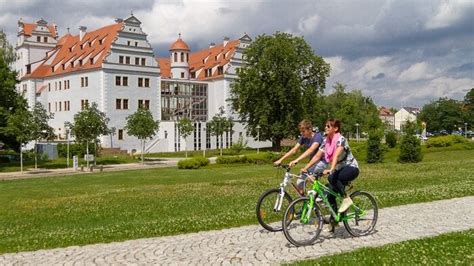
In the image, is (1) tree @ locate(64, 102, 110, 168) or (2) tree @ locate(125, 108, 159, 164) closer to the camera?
(1) tree @ locate(64, 102, 110, 168)

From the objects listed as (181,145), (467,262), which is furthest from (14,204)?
(181,145)

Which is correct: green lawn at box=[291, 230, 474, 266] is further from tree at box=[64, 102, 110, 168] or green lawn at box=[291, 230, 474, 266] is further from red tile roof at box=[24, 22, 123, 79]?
red tile roof at box=[24, 22, 123, 79]

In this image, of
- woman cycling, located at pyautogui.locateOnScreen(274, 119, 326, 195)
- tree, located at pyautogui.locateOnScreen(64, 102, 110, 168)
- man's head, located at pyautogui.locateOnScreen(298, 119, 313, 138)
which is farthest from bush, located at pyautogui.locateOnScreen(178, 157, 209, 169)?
man's head, located at pyautogui.locateOnScreen(298, 119, 313, 138)

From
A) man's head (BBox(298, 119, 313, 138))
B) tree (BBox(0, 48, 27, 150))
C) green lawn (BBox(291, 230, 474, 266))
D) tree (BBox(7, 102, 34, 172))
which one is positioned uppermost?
tree (BBox(0, 48, 27, 150))

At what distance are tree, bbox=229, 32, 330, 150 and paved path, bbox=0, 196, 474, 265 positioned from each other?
50345 millimetres

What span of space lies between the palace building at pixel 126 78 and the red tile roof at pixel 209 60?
0.17m

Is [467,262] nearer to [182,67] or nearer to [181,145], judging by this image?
[181,145]

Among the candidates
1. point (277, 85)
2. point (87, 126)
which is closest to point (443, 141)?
point (277, 85)

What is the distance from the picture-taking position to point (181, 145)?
73.4 m

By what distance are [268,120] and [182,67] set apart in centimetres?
2438

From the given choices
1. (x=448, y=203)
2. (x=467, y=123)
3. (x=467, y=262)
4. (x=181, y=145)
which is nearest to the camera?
(x=467, y=262)

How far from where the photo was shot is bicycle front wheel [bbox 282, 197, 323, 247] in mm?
Result: 9070

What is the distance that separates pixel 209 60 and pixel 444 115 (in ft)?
242

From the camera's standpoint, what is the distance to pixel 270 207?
995 cm
